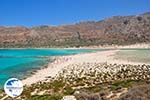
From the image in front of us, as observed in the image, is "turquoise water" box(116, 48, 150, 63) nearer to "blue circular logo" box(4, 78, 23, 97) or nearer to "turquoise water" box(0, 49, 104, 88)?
"turquoise water" box(0, 49, 104, 88)

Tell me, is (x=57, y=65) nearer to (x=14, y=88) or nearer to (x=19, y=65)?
(x=19, y=65)

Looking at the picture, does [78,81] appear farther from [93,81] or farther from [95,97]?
[95,97]

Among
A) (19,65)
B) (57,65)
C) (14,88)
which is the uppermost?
(14,88)

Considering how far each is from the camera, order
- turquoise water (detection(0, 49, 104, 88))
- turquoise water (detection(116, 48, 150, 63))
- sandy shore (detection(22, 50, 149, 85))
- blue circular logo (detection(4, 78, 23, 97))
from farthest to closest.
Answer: turquoise water (detection(116, 48, 150, 63)) < turquoise water (detection(0, 49, 104, 88)) < sandy shore (detection(22, 50, 149, 85)) < blue circular logo (detection(4, 78, 23, 97))

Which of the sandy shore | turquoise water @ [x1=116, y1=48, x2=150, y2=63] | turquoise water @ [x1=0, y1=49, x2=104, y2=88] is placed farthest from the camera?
turquoise water @ [x1=116, y1=48, x2=150, y2=63]

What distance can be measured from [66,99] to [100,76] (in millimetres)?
23390

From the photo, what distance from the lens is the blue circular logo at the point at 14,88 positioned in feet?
38.4

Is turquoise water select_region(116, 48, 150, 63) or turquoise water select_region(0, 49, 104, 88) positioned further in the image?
turquoise water select_region(116, 48, 150, 63)

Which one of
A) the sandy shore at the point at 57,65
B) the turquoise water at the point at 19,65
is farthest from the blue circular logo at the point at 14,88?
the turquoise water at the point at 19,65

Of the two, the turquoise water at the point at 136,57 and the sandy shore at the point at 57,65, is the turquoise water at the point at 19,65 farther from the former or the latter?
the turquoise water at the point at 136,57

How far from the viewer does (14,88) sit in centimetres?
1178

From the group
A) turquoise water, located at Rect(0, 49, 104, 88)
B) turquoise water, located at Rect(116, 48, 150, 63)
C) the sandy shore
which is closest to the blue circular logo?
the sandy shore

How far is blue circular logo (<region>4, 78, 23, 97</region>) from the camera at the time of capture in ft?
38.4

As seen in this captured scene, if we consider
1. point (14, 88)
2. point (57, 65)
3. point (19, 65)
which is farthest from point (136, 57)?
point (14, 88)
